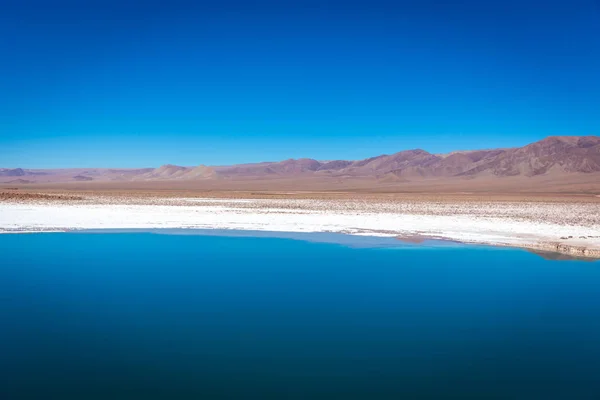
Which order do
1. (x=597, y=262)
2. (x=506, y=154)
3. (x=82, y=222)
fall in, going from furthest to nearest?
(x=506, y=154), (x=82, y=222), (x=597, y=262)

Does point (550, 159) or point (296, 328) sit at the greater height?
point (550, 159)

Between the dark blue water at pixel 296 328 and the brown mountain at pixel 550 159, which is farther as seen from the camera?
the brown mountain at pixel 550 159

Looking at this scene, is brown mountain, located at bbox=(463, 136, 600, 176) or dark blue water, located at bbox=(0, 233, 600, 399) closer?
dark blue water, located at bbox=(0, 233, 600, 399)

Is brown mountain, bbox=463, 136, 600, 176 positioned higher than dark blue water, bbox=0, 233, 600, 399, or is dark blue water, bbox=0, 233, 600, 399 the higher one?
brown mountain, bbox=463, 136, 600, 176

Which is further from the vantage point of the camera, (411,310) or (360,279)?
(360,279)

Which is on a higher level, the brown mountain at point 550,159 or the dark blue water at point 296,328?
the brown mountain at point 550,159

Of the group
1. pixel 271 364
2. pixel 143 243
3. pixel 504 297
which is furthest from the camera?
pixel 143 243

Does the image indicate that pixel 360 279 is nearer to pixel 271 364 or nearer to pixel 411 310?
pixel 411 310

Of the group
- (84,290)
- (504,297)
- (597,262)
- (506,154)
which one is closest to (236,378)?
(84,290)
